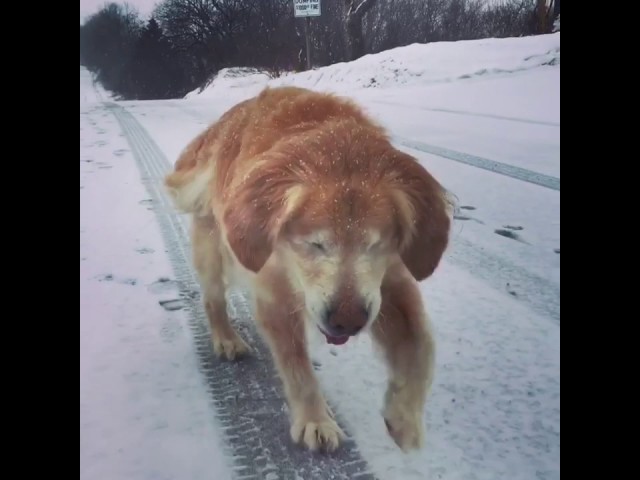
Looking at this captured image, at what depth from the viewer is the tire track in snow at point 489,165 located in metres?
1.17

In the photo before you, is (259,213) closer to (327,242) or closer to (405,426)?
(327,242)

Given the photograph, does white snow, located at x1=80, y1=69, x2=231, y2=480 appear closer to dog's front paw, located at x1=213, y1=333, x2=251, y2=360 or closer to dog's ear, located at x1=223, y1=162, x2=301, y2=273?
dog's front paw, located at x1=213, y1=333, x2=251, y2=360

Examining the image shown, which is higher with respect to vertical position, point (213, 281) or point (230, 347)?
point (213, 281)

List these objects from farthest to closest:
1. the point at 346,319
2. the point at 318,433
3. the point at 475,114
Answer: the point at 475,114, the point at 318,433, the point at 346,319

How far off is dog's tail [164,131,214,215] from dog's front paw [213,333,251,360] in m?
0.30

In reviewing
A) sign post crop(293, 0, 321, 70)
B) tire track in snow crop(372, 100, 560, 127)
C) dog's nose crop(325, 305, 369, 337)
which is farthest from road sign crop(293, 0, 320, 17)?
dog's nose crop(325, 305, 369, 337)

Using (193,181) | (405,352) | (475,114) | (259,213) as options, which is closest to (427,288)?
(405,352)

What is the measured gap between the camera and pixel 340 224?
3.16 feet

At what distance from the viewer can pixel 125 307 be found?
110cm

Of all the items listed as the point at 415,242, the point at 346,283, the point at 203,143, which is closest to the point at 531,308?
the point at 415,242

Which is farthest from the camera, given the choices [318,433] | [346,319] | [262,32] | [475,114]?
[475,114]

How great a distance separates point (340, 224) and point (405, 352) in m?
0.31

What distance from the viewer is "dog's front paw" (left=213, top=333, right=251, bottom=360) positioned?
1.17 meters
